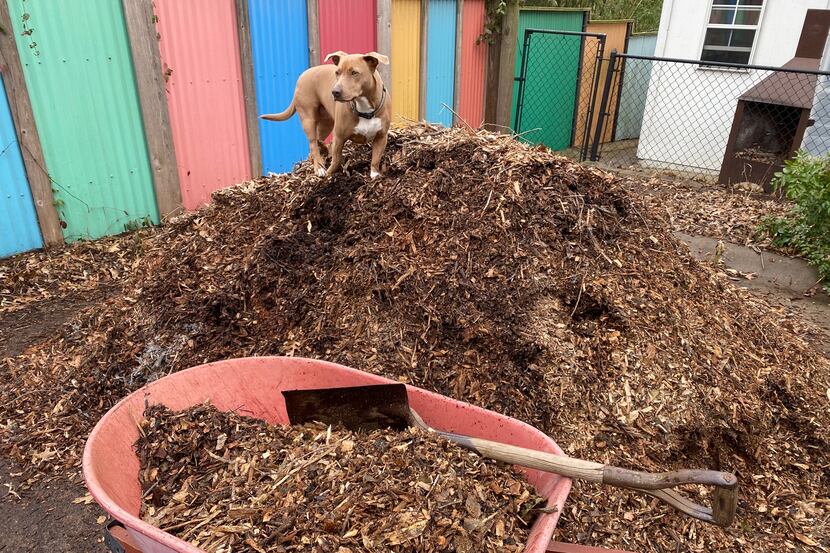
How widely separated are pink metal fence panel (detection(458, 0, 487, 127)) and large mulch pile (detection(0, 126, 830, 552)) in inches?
208

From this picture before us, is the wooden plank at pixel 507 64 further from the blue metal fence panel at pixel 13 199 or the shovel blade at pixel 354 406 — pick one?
the shovel blade at pixel 354 406

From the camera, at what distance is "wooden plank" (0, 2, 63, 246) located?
162 inches

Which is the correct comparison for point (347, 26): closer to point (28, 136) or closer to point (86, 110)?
point (86, 110)

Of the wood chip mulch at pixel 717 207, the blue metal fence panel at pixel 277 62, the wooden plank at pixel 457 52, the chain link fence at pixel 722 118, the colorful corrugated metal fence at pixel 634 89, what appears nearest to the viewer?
the blue metal fence panel at pixel 277 62

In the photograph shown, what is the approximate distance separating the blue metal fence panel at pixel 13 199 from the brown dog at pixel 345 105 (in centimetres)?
210

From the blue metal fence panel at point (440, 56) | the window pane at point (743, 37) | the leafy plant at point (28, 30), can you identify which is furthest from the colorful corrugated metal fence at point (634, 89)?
the leafy plant at point (28, 30)

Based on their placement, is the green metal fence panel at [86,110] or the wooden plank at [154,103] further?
the wooden plank at [154,103]

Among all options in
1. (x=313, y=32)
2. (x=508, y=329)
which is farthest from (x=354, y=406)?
(x=313, y=32)

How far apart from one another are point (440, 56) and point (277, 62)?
2.70 m

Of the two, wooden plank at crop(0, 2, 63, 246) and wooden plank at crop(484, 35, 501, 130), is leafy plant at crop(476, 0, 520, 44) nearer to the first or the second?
wooden plank at crop(484, 35, 501, 130)

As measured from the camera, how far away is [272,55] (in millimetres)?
5852

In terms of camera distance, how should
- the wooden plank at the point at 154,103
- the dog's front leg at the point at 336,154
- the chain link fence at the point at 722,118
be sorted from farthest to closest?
the chain link fence at the point at 722,118 < the wooden plank at the point at 154,103 < the dog's front leg at the point at 336,154

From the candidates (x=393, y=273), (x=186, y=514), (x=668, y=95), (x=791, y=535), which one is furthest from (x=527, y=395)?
(x=668, y=95)

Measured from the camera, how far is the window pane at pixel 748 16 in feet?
26.8
